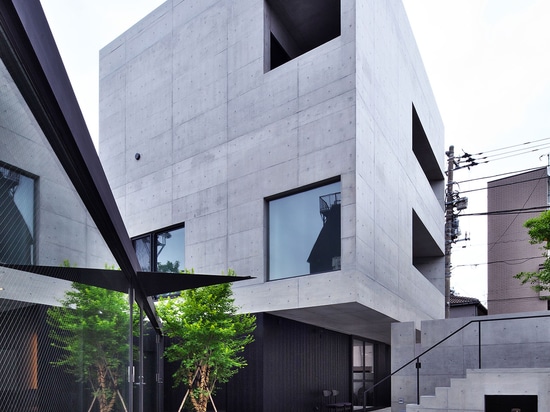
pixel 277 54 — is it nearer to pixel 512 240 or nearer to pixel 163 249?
pixel 163 249

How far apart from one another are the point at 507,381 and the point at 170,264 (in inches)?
432

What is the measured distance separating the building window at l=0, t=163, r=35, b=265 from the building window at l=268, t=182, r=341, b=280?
10836 mm

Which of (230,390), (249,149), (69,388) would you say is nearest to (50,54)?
(69,388)

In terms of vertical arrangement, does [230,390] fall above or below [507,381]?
below

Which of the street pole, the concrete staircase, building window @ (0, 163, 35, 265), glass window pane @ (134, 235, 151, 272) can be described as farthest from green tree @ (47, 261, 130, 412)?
the street pole

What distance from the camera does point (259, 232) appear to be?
14.2 meters

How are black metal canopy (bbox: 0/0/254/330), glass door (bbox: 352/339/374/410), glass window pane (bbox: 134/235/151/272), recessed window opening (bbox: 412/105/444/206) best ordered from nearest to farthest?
black metal canopy (bbox: 0/0/254/330) < glass window pane (bbox: 134/235/151/272) < glass door (bbox: 352/339/374/410) < recessed window opening (bbox: 412/105/444/206)

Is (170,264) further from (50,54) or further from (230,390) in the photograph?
(50,54)

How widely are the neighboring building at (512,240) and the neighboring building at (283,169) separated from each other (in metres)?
12.6

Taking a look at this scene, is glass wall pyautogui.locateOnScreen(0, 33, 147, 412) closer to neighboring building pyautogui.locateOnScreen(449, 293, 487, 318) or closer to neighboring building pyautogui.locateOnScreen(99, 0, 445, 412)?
neighboring building pyautogui.locateOnScreen(99, 0, 445, 412)

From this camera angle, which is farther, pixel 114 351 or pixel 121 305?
pixel 121 305

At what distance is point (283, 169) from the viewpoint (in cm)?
1395

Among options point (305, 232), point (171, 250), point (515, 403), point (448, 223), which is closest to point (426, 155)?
point (448, 223)

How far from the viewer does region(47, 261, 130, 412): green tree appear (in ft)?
9.64
